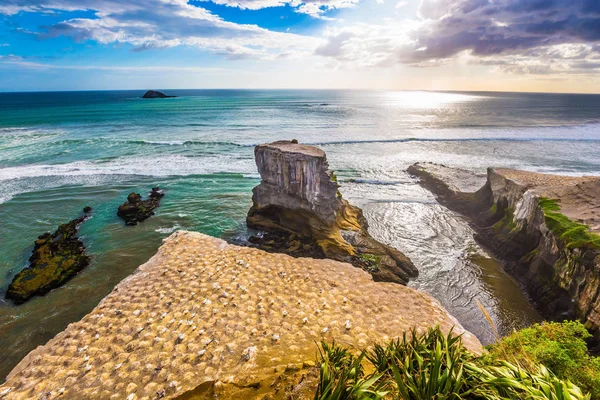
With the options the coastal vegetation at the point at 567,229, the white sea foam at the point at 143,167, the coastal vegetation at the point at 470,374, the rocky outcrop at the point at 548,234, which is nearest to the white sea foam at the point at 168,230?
the white sea foam at the point at 143,167

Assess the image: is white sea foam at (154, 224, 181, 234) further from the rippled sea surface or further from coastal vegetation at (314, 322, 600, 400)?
coastal vegetation at (314, 322, 600, 400)

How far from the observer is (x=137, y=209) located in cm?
2386

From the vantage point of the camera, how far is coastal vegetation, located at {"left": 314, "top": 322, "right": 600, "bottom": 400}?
3.88 meters

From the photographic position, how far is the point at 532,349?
5.65 meters

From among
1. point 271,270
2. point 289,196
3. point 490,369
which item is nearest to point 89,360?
point 271,270

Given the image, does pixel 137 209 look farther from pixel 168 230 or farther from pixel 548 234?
pixel 548 234

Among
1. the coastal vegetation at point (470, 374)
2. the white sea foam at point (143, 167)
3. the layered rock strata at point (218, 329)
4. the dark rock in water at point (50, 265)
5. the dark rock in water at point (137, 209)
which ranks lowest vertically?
the dark rock in water at point (50, 265)

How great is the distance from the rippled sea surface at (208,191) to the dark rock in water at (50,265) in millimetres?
597

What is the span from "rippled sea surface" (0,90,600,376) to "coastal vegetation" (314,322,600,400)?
30.6 ft

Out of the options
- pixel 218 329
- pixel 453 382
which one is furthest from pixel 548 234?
pixel 218 329

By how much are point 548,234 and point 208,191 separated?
26298 mm

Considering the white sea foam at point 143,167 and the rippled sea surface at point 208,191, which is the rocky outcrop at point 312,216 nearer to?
the rippled sea surface at point 208,191

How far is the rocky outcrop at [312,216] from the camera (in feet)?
56.8

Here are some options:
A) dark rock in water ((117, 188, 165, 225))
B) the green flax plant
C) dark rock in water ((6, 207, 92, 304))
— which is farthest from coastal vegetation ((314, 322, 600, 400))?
dark rock in water ((117, 188, 165, 225))
